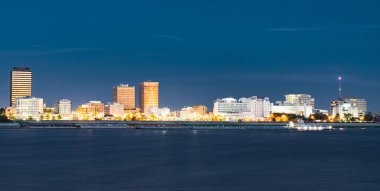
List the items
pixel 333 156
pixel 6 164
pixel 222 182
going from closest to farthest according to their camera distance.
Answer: pixel 222 182 < pixel 6 164 < pixel 333 156

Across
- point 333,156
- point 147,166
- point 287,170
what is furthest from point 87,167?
point 333,156

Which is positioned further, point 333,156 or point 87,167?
point 333,156

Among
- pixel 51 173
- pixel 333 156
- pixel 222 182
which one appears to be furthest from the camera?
pixel 333 156

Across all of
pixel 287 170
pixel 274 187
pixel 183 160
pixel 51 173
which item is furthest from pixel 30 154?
pixel 274 187

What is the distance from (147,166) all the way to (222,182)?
36.4 feet

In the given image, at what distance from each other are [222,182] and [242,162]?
580 inches

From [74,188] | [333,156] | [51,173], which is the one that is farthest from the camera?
[333,156]

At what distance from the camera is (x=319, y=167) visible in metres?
47.5

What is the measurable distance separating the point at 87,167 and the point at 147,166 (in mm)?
4286

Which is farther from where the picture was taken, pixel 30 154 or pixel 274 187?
pixel 30 154

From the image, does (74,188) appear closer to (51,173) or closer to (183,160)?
(51,173)

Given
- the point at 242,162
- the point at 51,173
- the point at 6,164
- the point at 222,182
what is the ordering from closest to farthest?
the point at 222,182, the point at 51,173, the point at 6,164, the point at 242,162

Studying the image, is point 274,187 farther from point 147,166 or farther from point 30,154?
point 30,154

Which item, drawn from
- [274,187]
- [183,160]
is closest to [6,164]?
[183,160]
